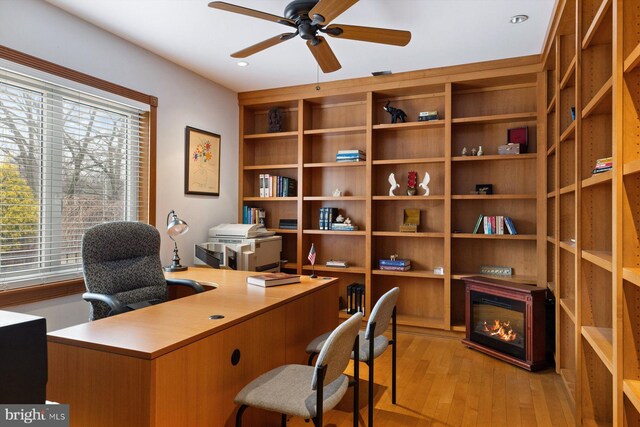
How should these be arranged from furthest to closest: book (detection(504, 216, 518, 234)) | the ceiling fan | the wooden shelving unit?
the wooden shelving unit, book (detection(504, 216, 518, 234)), the ceiling fan

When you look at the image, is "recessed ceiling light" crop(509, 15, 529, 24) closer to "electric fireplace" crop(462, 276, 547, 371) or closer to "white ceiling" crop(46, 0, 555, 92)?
"white ceiling" crop(46, 0, 555, 92)

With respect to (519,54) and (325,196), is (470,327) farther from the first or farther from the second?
(519,54)

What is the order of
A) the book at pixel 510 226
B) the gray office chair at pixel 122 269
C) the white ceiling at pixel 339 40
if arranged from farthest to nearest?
the book at pixel 510 226, the white ceiling at pixel 339 40, the gray office chair at pixel 122 269

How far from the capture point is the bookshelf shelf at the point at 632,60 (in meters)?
1.32

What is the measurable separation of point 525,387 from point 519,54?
108 inches

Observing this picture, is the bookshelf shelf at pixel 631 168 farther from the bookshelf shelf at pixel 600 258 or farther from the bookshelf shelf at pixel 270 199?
the bookshelf shelf at pixel 270 199

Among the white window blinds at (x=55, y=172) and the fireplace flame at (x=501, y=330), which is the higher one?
the white window blinds at (x=55, y=172)

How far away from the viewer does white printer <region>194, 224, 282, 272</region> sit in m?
3.86

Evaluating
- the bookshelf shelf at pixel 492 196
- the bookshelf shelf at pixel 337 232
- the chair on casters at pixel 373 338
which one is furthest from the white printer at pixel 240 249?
the bookshelf shelf at pixel 492 196

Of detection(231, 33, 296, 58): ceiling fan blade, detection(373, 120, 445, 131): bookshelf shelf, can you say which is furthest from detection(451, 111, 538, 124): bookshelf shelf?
detection(231, 33, 296, 58): ceiling fan blade

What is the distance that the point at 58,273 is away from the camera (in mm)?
2902

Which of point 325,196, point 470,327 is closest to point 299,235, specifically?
point 325,196

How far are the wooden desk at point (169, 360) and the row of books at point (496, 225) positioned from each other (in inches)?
93.8

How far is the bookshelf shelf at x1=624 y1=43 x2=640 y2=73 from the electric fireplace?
2.14 m
